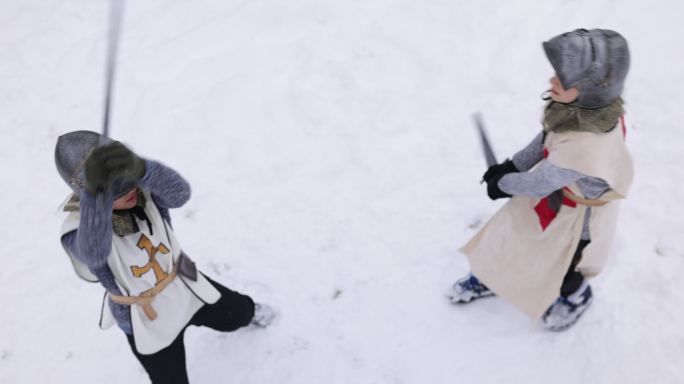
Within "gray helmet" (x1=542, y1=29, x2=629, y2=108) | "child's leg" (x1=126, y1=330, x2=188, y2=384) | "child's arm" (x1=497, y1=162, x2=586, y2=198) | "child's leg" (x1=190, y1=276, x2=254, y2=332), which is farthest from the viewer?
"child's leg" (x1=190, y1=276, x2=254, y2=332)

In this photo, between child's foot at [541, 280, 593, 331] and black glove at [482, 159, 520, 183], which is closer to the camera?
black glove at [482, 159, 520, 183]

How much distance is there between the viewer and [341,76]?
3.95 metres

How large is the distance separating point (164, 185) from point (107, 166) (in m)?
0.36

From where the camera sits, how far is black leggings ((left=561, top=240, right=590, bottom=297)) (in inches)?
83.5

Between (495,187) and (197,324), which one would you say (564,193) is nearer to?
(495,187)

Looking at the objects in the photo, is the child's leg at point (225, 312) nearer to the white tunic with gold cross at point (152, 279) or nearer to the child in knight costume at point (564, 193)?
the white tunic with gold cross at point (152, 279)

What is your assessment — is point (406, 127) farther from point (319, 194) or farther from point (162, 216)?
point (162, 216)

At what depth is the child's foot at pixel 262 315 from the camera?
2.68 m

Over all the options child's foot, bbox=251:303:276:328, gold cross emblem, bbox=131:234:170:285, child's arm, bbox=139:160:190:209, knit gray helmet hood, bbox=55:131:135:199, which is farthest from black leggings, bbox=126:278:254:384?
knit gray helmet hood, bbox=55:131:135:199

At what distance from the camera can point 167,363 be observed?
82.0 inches

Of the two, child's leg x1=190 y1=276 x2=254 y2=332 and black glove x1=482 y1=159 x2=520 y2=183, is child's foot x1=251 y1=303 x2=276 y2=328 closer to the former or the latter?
child's leg x1=190 y1=276 x2=254 y2=332

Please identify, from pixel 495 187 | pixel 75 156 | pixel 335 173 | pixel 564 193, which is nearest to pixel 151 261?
pixel 75 156

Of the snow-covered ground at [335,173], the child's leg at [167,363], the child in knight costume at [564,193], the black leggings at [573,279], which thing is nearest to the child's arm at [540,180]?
the child in knight costume at [564,193]

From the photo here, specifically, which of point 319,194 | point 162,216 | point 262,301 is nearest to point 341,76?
point 319,194
